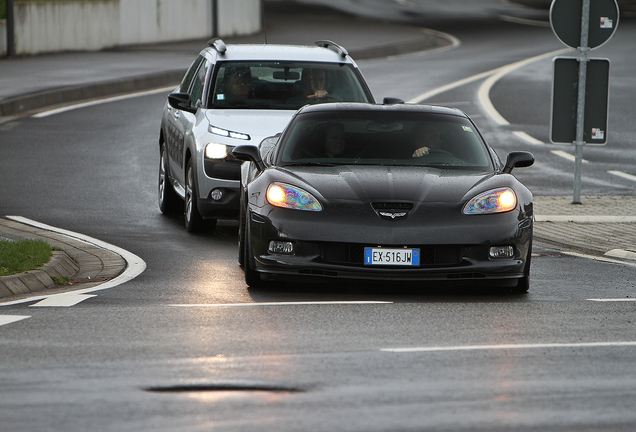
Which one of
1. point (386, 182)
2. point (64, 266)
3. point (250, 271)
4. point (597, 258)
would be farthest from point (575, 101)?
point (64, 266)

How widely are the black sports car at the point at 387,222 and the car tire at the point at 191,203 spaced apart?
2.39 metres

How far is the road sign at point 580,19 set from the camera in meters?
14.0

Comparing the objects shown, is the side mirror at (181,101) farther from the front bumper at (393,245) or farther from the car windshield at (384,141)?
the front bumper at (393,245)

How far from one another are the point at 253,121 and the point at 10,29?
61.2 ft

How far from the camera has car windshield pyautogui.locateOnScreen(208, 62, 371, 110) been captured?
12508 millimetres

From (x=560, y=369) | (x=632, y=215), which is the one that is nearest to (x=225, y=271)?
(x=560, y=369)

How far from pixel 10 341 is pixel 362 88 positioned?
678 centimetres

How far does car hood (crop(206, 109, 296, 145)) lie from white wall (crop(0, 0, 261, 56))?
18.0m

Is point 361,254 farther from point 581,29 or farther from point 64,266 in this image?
point 581,29

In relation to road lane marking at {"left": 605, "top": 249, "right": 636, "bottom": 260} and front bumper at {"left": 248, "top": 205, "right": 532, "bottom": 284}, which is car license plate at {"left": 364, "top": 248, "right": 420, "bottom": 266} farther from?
road lane marking at {"left": 605, "top": 249, "right": 636, "bottom": 260}

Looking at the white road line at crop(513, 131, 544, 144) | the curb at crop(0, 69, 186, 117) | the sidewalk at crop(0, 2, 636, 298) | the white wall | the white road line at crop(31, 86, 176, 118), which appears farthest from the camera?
the white wall

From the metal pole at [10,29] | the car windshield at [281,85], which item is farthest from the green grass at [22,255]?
the metal pole at [10,29]

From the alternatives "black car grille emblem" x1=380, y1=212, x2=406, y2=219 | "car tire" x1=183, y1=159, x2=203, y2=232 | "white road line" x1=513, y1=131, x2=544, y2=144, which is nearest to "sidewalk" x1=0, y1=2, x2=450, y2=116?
"white road line" x1=513, y1=131, x2=544, y2=144

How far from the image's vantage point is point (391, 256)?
8461 millimetres
